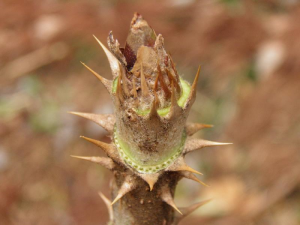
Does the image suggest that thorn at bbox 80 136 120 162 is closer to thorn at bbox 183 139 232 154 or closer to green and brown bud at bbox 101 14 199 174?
green and brown bud at bbox 101 14 199 174

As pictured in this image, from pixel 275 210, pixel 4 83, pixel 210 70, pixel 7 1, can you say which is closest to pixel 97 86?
pixel 4 83

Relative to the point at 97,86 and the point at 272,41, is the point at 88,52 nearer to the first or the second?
the point at 97,86

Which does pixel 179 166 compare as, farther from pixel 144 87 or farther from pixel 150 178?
pixel 144 87

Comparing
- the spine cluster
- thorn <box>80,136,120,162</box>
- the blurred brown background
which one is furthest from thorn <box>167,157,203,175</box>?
the blurred brown background

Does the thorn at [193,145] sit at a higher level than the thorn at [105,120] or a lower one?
lower

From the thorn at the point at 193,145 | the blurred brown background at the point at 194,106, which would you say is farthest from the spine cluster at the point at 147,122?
the blurred brown background at the point at 194,106

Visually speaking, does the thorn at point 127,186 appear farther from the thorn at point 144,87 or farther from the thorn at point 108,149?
the thorn at point 144,87

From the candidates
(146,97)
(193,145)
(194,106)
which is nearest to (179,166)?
(193,145)
